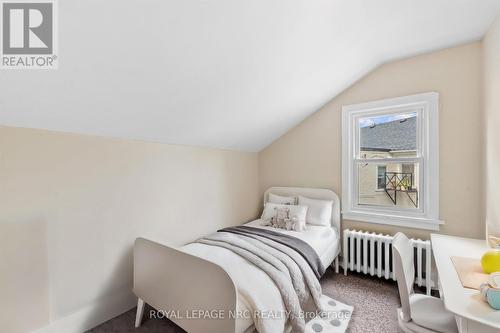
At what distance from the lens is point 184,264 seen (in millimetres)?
1459

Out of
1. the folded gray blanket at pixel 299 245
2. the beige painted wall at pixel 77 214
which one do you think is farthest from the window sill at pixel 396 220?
the beige painted wall at pixel 77 214

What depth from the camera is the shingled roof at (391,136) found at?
8.60 ft

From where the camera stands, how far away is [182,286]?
1.48 meters

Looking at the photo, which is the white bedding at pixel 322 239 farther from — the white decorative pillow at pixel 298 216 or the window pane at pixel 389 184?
the window pane at pixel 389 184

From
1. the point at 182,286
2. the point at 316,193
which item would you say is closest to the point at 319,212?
the point at 316,193

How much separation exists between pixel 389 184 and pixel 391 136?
59cm

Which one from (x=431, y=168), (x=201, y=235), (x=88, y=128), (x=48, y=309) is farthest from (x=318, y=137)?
(x=48, y=309)

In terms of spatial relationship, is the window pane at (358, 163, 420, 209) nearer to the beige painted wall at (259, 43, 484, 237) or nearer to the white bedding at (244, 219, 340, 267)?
the beige painted wall at (259, 43, 484, 237)

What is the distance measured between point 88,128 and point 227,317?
5.46 feet

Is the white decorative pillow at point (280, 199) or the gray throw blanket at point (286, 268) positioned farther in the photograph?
the white decorative pillow at point (280, 199)

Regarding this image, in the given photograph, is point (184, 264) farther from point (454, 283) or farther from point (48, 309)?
point (454, 283)

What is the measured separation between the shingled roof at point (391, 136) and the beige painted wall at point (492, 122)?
639mm

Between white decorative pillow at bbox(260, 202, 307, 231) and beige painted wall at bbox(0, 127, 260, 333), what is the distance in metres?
1.00

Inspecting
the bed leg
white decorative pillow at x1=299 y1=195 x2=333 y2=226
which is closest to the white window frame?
white decorative pillow at x1=299 y1=195 x2=333 y2=226
